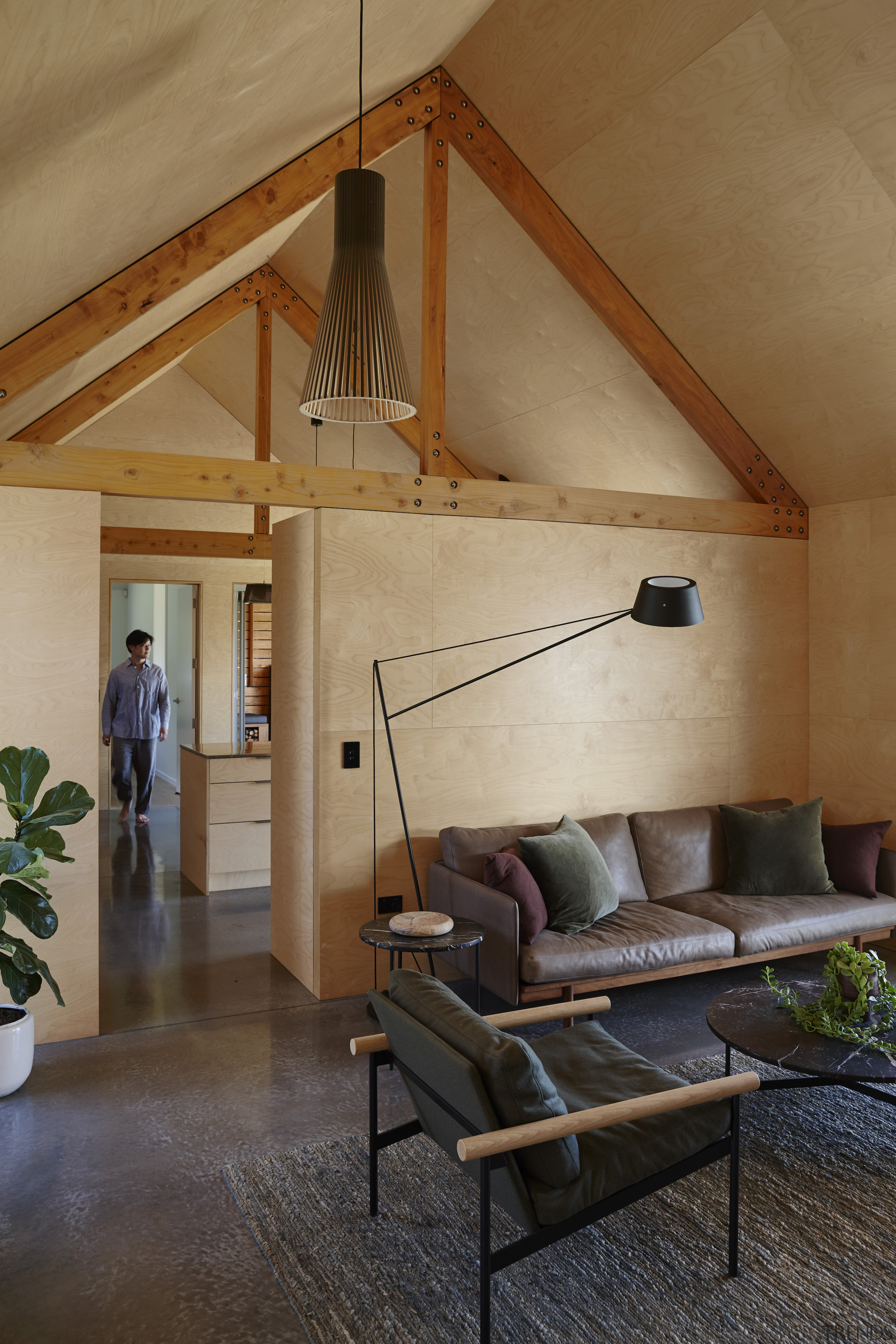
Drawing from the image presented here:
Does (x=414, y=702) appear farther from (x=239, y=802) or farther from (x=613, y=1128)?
(x=613, y=1128)

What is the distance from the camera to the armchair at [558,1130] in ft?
7.15

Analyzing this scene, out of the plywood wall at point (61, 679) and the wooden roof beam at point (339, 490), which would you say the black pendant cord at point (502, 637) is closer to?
the wooden roof beam at point (339, 490)

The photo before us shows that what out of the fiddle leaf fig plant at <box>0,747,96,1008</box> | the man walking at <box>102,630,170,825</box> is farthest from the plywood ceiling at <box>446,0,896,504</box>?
the man walking at <box>102,630,170,825</box>

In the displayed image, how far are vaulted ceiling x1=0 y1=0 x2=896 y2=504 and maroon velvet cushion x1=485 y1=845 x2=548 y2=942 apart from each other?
9.38 ft

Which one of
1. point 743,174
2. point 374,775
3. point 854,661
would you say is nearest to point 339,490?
point 374,775

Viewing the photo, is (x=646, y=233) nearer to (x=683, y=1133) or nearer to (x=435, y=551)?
(x=435, y=551)

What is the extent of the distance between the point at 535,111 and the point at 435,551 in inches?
85.1

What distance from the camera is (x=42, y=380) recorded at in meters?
4.08

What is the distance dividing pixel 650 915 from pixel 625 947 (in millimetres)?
451

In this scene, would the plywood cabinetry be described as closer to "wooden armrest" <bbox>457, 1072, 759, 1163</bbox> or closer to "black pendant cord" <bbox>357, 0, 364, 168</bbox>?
"black pendant cord" <bbox>357, 0, 364, 168</bbox>

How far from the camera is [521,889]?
4.05 m

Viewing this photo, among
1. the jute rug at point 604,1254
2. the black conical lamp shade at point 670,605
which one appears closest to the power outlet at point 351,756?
the black conical lamp shade at point 670,605

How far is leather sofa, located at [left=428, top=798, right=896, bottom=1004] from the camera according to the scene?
396 cm

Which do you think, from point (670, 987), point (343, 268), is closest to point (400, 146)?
point (343, 268)
